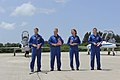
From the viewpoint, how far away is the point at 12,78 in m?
12.2

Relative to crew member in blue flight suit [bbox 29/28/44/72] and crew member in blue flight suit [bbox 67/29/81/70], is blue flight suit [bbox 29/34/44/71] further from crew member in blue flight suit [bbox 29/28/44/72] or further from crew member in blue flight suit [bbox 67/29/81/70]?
crew member in blue flight suit [bbox 67/29/81/70]

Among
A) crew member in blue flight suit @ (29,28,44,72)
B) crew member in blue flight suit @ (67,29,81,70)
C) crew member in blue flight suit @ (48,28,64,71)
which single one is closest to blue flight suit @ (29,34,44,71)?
crew member in blue flight suit @ (29,28,44,72)

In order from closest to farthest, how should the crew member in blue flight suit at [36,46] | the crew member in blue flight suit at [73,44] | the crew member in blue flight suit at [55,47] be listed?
1. the crew member in blue flight suit at [36,46]
2. the crew member in blue flight suit at [55,47]
3. the crew member in blue flight suit at [73,44]

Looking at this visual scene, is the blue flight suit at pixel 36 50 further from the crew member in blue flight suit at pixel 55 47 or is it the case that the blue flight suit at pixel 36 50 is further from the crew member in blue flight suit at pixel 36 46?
the crew member in blue flight suit at pixel 55 47

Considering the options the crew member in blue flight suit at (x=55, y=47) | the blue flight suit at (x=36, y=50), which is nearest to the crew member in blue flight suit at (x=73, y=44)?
the crew member in blue flight suit at (x=55, y=47)

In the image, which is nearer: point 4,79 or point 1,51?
point 4,79

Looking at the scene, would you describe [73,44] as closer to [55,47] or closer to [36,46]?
[55,47]

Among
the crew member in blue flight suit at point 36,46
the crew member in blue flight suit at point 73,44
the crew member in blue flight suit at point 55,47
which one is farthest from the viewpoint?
the crew member in blue flight suit at point 73,44

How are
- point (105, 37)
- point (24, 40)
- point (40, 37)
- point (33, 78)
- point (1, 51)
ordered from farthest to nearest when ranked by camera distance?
point (1, 51)
point (105, 37)
point (24, 40)
point (40, 37)
point (33, 78)

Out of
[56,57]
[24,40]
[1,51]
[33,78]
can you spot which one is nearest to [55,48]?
[56,57]

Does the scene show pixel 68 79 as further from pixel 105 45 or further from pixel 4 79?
pixel 105 45

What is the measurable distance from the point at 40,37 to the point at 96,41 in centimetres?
265

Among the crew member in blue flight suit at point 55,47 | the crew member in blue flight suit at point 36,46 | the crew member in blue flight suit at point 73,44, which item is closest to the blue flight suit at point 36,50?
the crew member in blue flight suit at point 36,46

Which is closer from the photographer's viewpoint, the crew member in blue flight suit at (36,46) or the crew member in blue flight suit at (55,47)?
the crew member in blue flight suit at (36,46)
